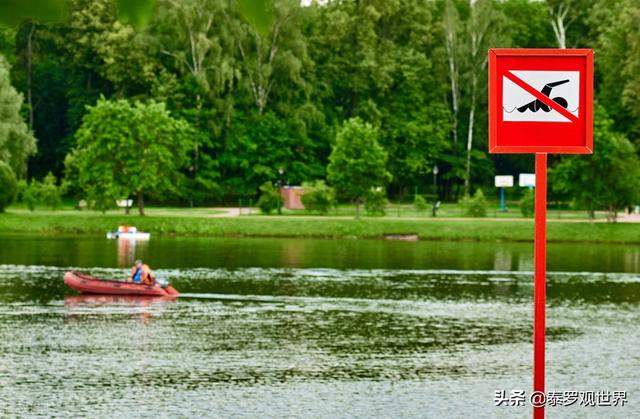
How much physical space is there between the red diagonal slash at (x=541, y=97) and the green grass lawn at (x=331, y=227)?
71.7 meters

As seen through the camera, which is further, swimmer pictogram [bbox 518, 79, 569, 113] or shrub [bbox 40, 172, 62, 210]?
shrub [bbox 40, 172, 62, 210]

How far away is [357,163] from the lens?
297 feet

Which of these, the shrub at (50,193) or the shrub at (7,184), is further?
the shrub at (50,193)

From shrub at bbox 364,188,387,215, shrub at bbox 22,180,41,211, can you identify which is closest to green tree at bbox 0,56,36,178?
shrub at bbox 22,180,41,211

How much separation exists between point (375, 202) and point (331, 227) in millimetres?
6904

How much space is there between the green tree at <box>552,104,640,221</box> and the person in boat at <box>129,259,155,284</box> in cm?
4259

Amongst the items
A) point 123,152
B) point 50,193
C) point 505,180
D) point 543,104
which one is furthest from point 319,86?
point 543,104

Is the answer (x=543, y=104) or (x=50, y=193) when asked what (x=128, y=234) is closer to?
(x=50, y=193)

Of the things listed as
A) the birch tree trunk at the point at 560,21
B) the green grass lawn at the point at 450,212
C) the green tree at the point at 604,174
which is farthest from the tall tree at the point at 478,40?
the green tree at the point at 604,174

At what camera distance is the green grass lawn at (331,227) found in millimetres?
82000

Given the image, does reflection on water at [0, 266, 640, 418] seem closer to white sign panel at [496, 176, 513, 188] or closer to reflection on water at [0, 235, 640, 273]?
reflection on water at [0, 235, 640, 273]

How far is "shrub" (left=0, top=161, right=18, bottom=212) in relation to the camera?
83.6 meters

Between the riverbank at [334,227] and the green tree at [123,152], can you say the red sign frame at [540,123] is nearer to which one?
the riverbank at [334,227]

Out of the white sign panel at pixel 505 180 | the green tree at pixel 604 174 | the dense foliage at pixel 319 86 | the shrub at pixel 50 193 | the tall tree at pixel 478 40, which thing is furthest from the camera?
the tall tree at pixel 478 40
